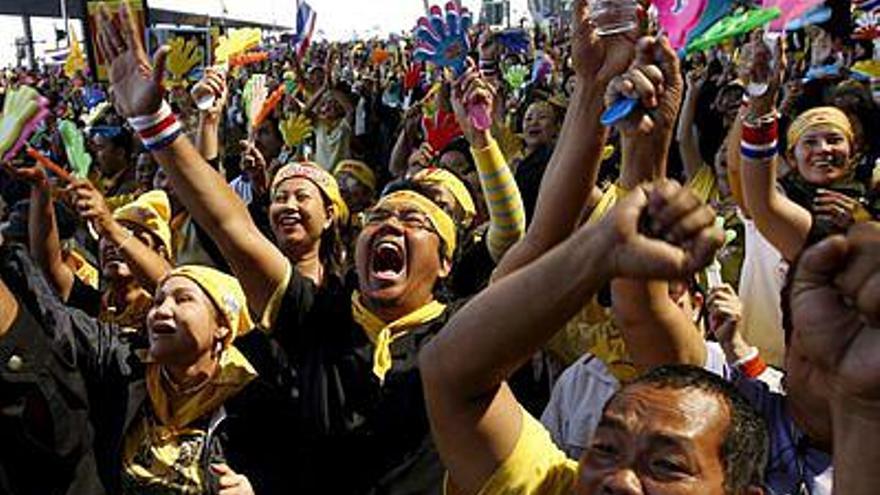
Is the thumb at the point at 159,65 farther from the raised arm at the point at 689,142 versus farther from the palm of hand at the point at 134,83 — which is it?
the raised arm at the point at 689,142

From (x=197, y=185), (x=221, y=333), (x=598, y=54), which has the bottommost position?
(x=221, y=333)

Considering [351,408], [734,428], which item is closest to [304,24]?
[351,408]

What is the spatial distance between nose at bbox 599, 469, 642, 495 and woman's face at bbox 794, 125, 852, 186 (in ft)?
8.67

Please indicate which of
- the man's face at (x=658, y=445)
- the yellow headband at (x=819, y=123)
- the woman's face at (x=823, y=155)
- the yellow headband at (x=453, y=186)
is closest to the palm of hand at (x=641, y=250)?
the man's face at (x=658, y=445)

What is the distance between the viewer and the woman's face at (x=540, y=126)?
6223 mm

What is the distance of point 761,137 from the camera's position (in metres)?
3.09

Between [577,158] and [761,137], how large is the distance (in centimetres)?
90

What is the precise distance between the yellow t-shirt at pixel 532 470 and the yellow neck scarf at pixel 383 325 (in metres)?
0.77

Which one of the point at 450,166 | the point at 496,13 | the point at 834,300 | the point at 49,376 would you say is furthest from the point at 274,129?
the point at 496,13

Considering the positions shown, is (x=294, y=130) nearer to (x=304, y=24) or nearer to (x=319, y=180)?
(x=304, y=24)

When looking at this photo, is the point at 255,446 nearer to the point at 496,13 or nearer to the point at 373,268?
the point at 373,268

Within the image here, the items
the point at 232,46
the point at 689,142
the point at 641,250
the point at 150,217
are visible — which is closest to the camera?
the point at 641,250

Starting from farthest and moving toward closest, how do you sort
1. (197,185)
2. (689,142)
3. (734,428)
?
(689,142) < (197,185) < (734,428)

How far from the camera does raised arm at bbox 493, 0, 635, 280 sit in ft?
7.92
